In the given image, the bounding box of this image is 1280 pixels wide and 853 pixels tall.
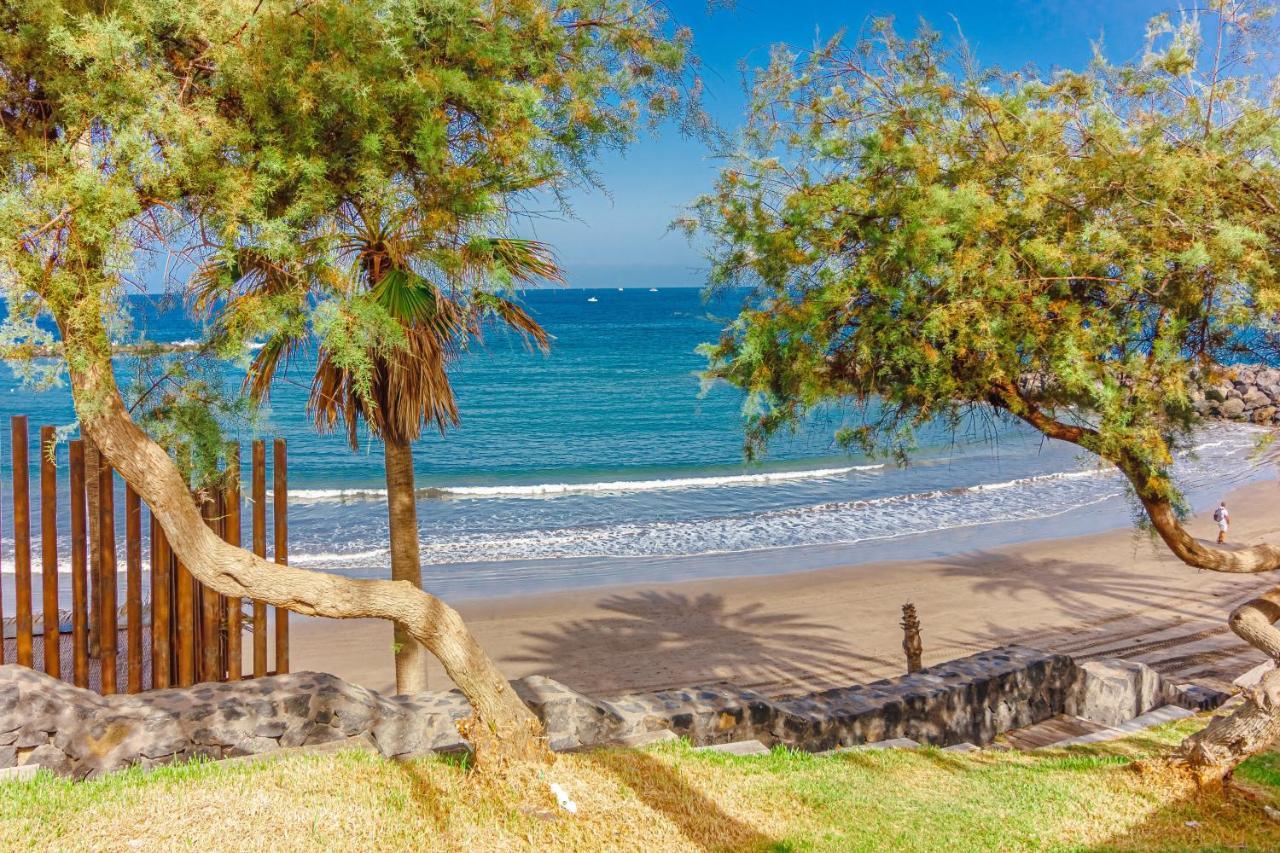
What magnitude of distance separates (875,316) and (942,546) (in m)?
15.8

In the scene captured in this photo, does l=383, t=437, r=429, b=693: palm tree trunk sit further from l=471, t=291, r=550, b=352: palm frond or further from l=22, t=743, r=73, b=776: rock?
l=22, t=743, r=73, b=776: rock

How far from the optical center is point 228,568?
16.7 feet

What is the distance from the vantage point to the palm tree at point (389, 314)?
5.78 m

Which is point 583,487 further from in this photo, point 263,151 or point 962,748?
point 263,151

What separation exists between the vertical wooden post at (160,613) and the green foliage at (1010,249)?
455 cm

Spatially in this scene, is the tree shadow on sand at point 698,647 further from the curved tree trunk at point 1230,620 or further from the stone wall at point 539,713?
the curved tree trunk at point 1230,620

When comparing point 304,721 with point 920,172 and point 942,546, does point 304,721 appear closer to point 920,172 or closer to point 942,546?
point 920,172

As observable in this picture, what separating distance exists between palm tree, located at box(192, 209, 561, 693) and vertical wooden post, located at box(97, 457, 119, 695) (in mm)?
1359

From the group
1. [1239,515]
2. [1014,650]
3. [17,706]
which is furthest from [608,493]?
[17,706]

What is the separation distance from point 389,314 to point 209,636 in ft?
10.4

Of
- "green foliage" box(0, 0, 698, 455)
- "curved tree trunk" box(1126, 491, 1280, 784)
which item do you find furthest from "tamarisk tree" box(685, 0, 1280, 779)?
"green foliage" box(0, 0, 698, 455)

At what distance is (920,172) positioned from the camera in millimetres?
7234

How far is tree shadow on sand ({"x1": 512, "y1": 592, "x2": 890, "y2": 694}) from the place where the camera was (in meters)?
13.5

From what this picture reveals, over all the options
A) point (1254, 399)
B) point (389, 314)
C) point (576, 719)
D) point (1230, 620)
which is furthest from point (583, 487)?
point (1254, 399)
